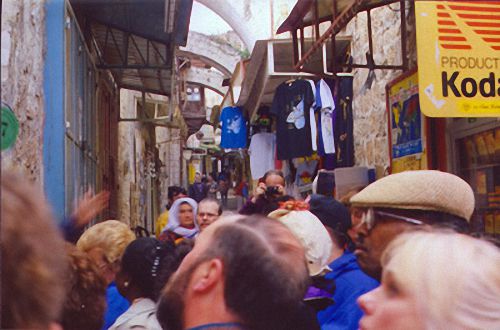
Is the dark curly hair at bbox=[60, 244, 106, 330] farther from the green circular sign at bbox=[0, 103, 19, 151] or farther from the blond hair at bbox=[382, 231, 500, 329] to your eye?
the blond hair at bbox=[382, 231, 500, 329]

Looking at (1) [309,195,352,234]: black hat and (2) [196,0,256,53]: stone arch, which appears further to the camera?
(2) [196,0,256,53]: stone arch

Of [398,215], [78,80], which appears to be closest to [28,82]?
[78,80]

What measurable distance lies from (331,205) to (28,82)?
8.43 feet

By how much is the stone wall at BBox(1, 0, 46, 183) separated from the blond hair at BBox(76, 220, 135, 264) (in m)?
0.85

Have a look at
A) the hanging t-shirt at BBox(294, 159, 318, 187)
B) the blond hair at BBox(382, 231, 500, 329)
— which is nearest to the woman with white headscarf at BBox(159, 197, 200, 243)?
the hanging t-shirt at BBox(294, 159, 318, 187)

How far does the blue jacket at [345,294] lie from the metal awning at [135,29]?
3733mm

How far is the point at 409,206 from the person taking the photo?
229cm

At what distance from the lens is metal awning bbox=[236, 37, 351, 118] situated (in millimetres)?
7207

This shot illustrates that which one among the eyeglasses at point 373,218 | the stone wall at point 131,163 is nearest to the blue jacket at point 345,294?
the eyeglasses at point 373,218

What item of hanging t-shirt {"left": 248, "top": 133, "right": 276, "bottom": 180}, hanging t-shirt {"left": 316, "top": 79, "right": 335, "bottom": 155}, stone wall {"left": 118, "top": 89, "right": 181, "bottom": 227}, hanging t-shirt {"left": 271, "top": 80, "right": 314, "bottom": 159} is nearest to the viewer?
hanging t-shirt {"left": 316, "top": 79, "right": 335, "bottom": 155}

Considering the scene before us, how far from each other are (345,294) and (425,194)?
2.06ft

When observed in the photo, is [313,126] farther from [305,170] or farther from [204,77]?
[204,77]

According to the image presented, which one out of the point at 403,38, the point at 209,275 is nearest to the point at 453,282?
the point at 209,275

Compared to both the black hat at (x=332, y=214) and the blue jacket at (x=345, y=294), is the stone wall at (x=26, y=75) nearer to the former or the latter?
the black hat at (x=332, y=214)
